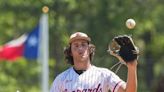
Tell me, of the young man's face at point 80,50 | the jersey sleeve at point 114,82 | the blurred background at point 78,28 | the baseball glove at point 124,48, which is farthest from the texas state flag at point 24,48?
the baseball glove at point 124,48

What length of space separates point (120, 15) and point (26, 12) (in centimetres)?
274

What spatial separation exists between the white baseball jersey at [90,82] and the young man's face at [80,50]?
14cm

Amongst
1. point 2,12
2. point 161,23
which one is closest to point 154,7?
point 161,23

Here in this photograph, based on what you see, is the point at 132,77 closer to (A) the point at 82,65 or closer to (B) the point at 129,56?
(B) the point at 129,56

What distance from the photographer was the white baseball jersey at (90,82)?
7.53 m

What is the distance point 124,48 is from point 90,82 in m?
0.51

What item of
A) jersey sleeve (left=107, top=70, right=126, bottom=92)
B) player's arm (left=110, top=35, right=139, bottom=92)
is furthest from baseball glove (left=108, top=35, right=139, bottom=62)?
jersey sleeve (left=107, top=70, right=126, bottom=92)

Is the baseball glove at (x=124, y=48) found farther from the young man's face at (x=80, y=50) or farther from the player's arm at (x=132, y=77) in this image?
the young man's face at (x=80, y=50)

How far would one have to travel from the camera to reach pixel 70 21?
81.2 ft

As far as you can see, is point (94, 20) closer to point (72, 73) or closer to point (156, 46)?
point (156, 46)

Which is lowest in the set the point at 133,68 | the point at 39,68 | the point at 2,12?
the point at 133,68

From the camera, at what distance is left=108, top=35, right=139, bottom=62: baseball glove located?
7.20 m

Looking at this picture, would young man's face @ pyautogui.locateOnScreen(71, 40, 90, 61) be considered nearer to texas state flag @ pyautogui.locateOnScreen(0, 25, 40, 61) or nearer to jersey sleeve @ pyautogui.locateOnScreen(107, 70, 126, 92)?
jersey sleeve @ pyautogui.locateOnScreen(107, 70, 126, 92)

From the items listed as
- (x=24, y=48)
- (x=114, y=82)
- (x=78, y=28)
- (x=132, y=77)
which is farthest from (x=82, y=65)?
(x=78, y=28)
